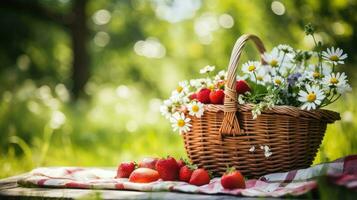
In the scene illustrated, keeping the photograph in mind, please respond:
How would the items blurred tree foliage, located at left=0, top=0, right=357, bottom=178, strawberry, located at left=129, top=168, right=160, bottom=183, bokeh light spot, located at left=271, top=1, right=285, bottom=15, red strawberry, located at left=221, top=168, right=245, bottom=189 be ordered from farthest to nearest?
bokeh light spot, located at left=271, top=1, right=285, bottom=15
blurred tree foliage, located at left=0, top=0, right=357, bottom=178
strawberry, located at left=129, top=168, right=160, bottom=183
red strawberry, located at left=221, top=168, right=245, bottom=189

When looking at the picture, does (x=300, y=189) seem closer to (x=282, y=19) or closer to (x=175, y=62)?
(x=282, y=19)

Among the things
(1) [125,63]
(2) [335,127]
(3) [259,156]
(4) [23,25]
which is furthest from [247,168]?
(1) [125,63]

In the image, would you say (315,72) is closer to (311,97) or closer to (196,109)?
(311,97)

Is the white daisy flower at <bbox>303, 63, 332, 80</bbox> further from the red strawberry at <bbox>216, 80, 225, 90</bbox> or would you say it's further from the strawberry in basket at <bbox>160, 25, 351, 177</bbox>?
the red strawberry at <bbox>216, 80, 225, 90</bbox>

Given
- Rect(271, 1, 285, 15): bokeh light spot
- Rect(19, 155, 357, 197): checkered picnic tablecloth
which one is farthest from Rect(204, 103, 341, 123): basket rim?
Rect(271, 1, 285, 15): bokeh light spot

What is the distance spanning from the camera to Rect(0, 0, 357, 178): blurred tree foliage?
493 cm

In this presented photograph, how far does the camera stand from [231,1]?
23.0 feet

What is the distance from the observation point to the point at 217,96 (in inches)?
102

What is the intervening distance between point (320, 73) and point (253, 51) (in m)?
4.94

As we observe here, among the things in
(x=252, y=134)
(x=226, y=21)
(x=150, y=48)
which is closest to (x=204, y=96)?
(x=252, y=134)

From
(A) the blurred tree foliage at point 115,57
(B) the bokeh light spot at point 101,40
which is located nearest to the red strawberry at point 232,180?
(A) the blurred tree foliage at point 115,57

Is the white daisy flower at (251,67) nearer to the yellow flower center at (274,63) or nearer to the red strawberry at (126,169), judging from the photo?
the yellow flower center at (274,63)

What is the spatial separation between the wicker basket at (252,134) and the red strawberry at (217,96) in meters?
0.07

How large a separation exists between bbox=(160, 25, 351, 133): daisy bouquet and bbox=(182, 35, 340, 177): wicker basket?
0.06 m
